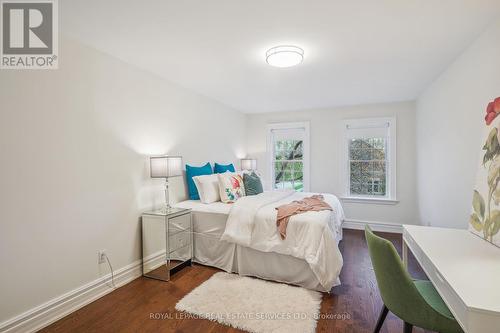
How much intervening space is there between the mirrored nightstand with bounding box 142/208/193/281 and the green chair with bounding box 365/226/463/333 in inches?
82.4

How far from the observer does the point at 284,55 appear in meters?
2.38

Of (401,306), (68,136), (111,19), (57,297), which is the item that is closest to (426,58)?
(401,306)

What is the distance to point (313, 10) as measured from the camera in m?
1.78

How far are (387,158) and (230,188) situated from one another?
316cm

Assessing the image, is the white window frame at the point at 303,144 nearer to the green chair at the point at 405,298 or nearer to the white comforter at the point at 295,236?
the white comforter at the point at 295,236

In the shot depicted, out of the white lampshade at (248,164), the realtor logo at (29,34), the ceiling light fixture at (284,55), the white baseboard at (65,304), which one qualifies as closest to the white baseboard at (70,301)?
the white baseboard at (65,304)

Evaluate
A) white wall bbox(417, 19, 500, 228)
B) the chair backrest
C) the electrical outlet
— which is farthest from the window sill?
the electrical outlet

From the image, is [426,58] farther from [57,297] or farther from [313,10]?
[57,297]

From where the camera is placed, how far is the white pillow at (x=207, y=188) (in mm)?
3344

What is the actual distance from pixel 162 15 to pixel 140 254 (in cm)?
247

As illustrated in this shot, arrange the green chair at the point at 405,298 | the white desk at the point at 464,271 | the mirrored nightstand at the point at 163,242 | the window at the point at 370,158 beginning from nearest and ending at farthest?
1. the white desk at the point at 464,271
2. the green chair at the point at 405,298
3. the mirrored nightstand at the point at 163,242
4. the window at the point at 370,158

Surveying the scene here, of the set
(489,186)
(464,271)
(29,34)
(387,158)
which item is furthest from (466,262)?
(387,158)

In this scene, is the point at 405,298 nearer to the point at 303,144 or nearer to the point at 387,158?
the point at 387,158

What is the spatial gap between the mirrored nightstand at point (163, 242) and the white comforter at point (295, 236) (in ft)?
1.81
